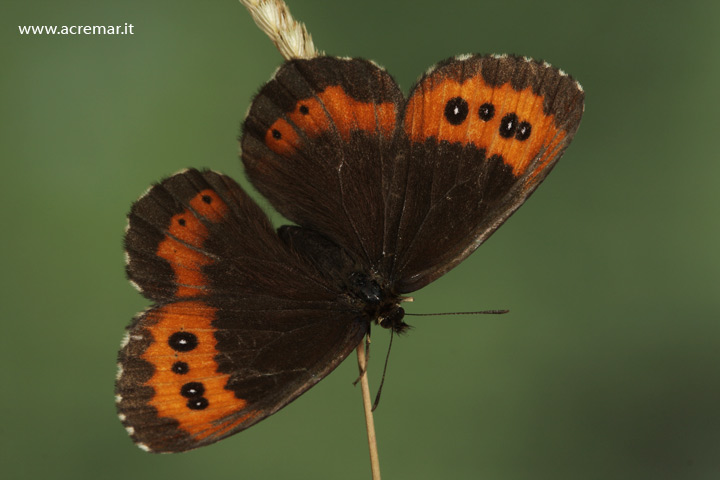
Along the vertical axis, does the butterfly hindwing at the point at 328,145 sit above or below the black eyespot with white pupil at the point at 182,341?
above

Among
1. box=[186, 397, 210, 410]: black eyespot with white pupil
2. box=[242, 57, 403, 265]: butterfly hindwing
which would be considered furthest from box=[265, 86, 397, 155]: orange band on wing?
box=[186, 397, 210, 410]: black eyespot with white pupil

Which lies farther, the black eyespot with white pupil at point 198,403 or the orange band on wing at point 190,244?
the orange band on wing at point 190,244

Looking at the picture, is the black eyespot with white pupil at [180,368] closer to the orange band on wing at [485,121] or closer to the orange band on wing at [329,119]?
the orange band on wing at [329,119]

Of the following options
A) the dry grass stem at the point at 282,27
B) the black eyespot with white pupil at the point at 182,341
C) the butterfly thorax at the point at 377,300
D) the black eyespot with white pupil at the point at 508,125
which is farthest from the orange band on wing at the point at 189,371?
the black eyespot with white pupil at the point at 508,125

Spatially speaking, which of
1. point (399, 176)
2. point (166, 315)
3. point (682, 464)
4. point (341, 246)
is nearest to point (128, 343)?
point (166, 315)

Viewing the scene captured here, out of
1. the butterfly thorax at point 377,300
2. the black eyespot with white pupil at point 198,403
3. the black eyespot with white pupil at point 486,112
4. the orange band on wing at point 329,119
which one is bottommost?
the black eyespot with white pupil at point 198,403

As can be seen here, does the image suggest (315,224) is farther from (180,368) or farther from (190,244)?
(180,368)

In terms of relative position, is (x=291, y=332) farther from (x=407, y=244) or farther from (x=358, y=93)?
(x=358, y=93)

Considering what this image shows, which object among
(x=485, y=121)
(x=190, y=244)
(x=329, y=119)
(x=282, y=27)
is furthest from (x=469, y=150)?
(x=190, y=244)
